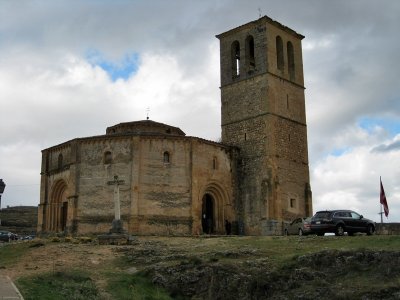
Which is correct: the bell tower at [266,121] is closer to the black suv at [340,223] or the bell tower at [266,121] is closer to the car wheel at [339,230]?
the black suv at [340,223]

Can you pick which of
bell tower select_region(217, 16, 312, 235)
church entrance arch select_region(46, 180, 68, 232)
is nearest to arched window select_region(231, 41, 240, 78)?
bell tower select_region(217, 16, 312, 235)

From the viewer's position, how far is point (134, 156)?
3547 centimetres

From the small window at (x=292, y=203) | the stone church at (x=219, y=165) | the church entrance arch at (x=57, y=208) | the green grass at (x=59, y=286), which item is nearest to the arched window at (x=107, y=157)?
the stone church at (x=219, y=165)

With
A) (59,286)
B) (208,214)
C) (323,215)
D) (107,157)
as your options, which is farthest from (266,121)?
(59,286)

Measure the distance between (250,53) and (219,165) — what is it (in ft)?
31.3

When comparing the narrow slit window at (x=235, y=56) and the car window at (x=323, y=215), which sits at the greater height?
the narrow slit window at (x=235, y=56)

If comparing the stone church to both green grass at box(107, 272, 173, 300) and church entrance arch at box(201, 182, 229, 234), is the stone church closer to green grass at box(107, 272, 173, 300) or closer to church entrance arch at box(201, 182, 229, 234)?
church entrance arch at box(201, 182, 229, 234)

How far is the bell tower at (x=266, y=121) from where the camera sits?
3800 cm

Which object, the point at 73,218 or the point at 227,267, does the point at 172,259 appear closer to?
the point at 227,267

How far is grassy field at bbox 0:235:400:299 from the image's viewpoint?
53.7 ft

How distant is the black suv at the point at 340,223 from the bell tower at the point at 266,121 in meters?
9.61

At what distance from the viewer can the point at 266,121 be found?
3884 cm

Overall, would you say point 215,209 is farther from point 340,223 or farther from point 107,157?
point 340,223

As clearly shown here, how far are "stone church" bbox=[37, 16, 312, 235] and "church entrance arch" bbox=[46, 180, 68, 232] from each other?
72 mm
